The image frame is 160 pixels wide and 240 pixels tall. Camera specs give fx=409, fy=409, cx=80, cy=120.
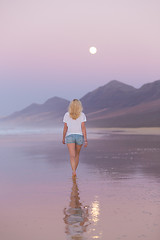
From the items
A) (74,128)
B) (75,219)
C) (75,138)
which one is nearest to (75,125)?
(74,128)

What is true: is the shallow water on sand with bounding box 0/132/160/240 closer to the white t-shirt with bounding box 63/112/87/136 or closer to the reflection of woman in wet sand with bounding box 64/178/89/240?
the reflection of woman in wet sand with bounding box 64/178/89/240

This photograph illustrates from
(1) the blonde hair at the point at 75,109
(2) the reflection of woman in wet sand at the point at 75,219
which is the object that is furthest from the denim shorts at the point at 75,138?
(2) the reflection of woman in wet sand at the point at 75,219

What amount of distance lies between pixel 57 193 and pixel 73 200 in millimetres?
770

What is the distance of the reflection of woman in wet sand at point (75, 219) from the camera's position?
480 centimetres

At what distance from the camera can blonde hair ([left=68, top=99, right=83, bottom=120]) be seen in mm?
9562

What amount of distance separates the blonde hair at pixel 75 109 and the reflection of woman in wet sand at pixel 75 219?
2990 millimetres

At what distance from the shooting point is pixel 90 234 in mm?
4730

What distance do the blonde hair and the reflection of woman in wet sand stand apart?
118 inches

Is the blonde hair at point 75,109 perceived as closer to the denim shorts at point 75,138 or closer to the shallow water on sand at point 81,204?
the denim shorts at point 75,138

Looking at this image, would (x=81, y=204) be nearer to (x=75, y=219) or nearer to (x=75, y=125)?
(x=75, y=219)

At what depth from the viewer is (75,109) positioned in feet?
31.5

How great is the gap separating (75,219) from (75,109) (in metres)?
4.43

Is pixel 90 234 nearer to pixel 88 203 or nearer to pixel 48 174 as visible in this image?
pixel 88 203

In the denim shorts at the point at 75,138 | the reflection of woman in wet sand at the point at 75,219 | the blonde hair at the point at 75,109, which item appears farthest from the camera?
the denim shorts at the point at 75,138
